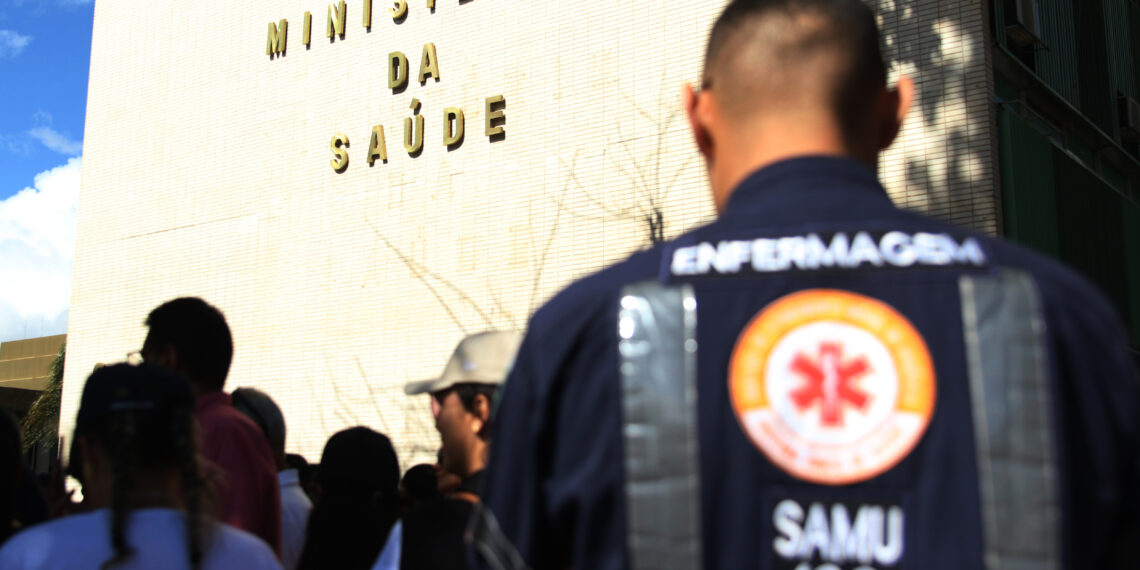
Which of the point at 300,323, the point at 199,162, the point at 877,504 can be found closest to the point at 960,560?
the point at 877,504

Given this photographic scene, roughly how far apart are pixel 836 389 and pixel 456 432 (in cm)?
216

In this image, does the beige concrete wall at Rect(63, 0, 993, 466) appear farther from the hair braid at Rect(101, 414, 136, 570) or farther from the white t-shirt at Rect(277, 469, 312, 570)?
the hair braid at Rect(101, 414, 136, 570)

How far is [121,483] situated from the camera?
2.22 metres

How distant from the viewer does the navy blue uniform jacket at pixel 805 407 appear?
116cm

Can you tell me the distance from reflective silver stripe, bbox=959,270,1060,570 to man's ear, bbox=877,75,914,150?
→ 355 millimetres

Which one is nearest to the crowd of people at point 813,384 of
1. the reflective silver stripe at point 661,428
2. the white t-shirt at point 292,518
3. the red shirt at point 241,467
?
the reflective silver stripe at point 661,428

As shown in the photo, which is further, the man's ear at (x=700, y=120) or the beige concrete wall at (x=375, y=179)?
the beige concrete wall at (x=375, y=179)

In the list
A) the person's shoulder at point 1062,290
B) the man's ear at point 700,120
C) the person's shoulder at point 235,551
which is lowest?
the person's shoulder at point 235,551

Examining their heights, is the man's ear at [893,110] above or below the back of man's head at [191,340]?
Answer: above

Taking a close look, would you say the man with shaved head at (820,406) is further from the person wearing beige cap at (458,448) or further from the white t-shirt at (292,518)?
the white t-shirt at (292,518)

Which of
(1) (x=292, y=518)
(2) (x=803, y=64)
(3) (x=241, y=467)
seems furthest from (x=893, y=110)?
(1) (x=292, y=518)

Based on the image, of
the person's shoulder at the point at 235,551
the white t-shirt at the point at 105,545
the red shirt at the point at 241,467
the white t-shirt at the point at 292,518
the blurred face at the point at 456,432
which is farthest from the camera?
the white t-shirt at the point at 292,518

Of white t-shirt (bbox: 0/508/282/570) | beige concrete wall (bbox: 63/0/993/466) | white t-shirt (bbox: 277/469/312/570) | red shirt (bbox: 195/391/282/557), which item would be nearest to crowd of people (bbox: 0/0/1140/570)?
white t-shirt (bbox: 0/508/282/570)

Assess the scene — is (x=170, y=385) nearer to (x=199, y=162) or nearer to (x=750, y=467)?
(x=750, y=467)
